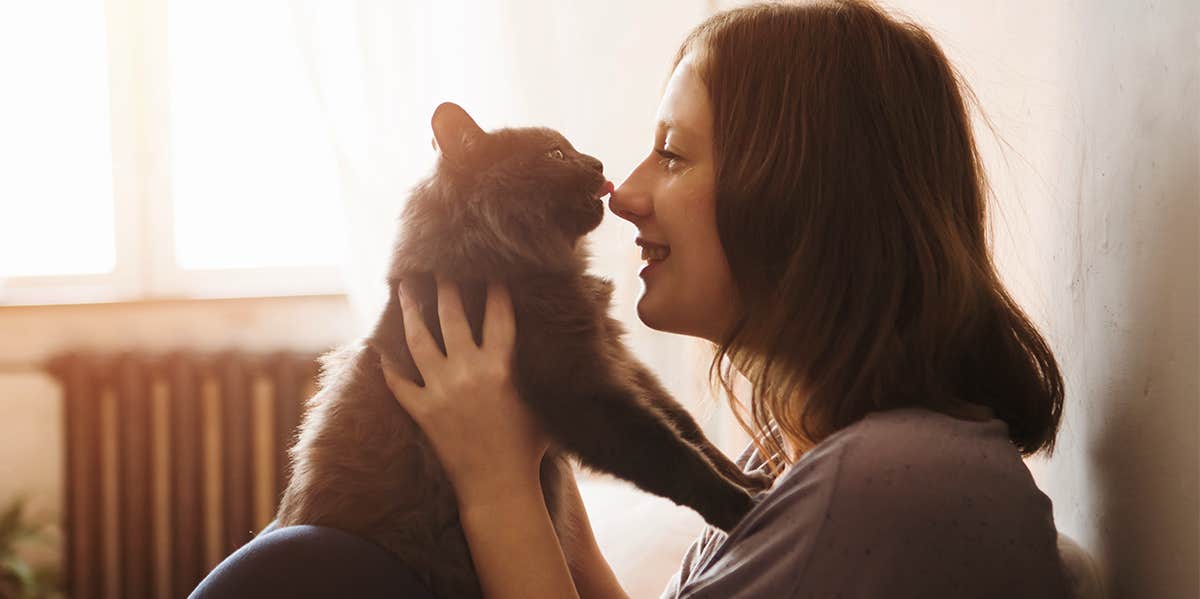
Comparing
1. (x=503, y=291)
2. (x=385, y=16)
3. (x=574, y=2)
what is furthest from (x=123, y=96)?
(x=503, y=291)

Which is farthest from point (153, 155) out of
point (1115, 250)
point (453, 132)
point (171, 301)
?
point (1115, 250)

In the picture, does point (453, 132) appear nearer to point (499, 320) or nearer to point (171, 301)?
point (499, 320)

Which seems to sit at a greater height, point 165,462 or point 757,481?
point 757,481

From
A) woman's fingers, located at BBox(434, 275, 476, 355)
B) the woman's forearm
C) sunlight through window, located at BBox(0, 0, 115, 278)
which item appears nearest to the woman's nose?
woman's fingers, located at BBox(434, 275, 476, 355)

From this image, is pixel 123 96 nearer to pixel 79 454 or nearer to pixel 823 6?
pixel 79 454

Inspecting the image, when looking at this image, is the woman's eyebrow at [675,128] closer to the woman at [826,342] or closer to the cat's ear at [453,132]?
the woman at [826,342]

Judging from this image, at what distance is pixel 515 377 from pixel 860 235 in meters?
0.49

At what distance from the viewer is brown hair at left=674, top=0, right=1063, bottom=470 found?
2.97ft

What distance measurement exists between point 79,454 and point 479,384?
92.1 inches

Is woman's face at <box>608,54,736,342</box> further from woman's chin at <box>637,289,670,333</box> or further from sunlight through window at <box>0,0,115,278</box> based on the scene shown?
sunlight through window at <box>0,0,115,278</box>

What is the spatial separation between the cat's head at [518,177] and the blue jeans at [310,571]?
466 millimetres

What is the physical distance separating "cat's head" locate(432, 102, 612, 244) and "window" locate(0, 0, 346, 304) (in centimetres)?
187

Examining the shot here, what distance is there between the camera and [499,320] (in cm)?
121

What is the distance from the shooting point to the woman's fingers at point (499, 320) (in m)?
1.19
